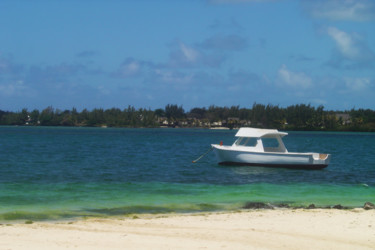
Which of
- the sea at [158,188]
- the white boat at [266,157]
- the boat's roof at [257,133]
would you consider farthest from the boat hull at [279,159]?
the boat's roof at [257,133]

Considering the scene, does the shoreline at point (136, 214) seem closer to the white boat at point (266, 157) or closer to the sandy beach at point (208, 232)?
the sandy beach at point (208, 232)

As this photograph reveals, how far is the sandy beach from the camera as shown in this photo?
13094 mm

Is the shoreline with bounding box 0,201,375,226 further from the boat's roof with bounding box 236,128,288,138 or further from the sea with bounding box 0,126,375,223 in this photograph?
the boat's roof with bounding box 236,128,288,138

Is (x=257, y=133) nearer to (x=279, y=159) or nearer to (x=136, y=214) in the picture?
(x=279, y=159)

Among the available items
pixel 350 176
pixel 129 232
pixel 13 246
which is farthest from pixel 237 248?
pixel 350 176

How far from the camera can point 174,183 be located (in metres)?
30.0

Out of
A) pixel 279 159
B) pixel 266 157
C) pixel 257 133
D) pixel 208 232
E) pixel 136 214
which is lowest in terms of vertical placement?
pixel 136 214

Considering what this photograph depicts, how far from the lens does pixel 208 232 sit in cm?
1481

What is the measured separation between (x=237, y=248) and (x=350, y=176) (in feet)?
82.5

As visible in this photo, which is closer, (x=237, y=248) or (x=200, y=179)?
(x=237, y=248)

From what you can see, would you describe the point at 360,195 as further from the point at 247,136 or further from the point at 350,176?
the point at 247,136

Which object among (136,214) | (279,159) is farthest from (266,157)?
(136,214)

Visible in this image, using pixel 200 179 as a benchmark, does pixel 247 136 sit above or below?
above

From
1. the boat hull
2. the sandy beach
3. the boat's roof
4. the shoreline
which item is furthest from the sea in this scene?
the boat's roof
